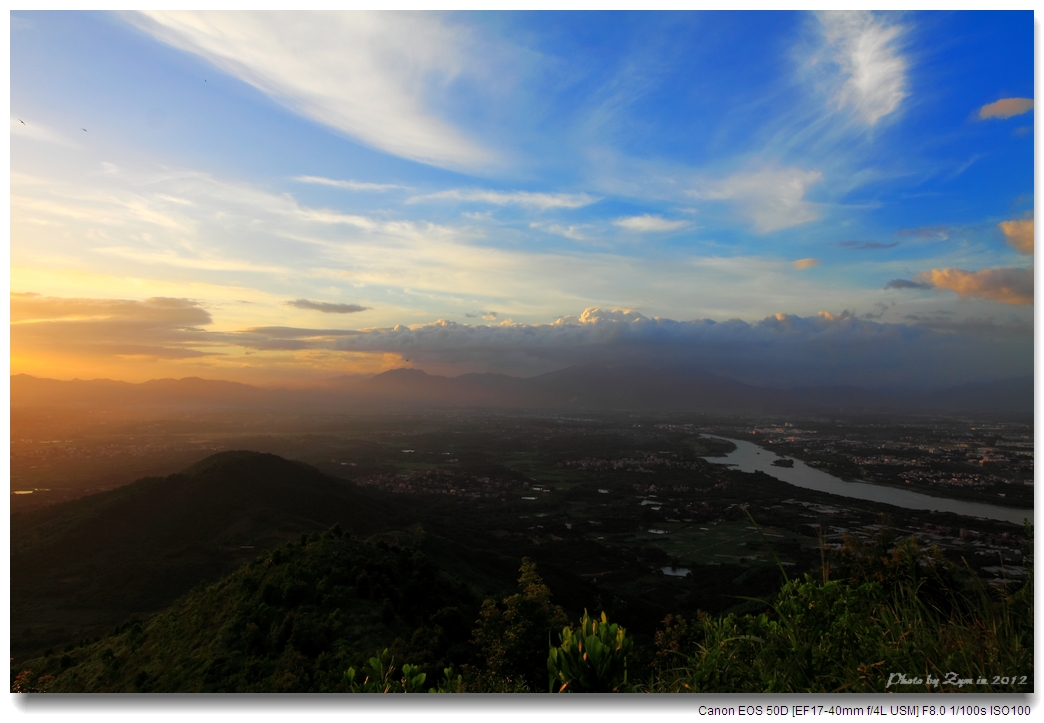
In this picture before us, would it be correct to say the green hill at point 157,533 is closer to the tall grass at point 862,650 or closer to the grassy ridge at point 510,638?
the grassy ridge at point 510,638

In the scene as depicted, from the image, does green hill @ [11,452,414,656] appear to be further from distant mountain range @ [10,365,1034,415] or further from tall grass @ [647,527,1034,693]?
tall grass @ [647,527,1034,693]

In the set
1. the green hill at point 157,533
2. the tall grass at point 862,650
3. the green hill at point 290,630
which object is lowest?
the green hill at point 157,533

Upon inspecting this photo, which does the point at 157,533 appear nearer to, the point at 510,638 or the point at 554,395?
the point at 510,638

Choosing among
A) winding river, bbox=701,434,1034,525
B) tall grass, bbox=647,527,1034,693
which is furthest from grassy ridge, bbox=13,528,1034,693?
winding river, bbox=701,434,1034,525

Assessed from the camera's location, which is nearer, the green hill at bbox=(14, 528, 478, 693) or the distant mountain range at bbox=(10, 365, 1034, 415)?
the green hill at bbox=(14, 528, 478, 693)

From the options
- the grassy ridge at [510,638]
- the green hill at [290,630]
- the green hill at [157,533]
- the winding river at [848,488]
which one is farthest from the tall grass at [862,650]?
the green hill at [157,533]

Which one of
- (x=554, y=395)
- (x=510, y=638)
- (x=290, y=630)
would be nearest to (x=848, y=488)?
(x=510, y=638)
